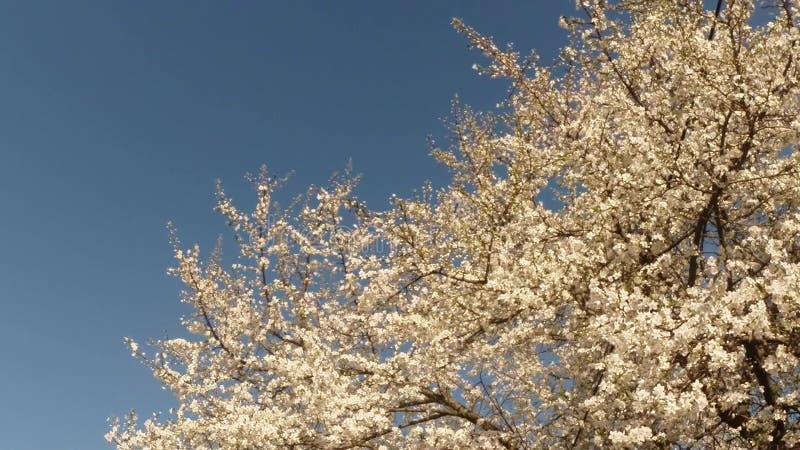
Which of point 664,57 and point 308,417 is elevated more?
point 664,57

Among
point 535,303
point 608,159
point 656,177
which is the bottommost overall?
point 535,303

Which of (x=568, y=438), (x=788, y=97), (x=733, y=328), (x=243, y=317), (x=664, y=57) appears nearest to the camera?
(x=733, y=328)

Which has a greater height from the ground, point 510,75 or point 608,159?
point 510,75

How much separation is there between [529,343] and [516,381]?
667 millimetres

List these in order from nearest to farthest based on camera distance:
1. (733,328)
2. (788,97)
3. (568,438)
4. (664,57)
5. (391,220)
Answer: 1. (733,328)
2. (788,97)
3. (568,438)
4. (391,220)
5. (664,57)

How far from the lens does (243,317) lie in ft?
43.4

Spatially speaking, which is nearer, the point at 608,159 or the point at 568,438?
the point at 568,438

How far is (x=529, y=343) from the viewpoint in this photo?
8742 millimetres

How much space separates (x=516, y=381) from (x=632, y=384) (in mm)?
2988

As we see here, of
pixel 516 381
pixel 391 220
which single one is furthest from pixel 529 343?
pixel 391 220

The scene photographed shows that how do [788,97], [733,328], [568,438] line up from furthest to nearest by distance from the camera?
[568,438]
[788,97]
[733,328]

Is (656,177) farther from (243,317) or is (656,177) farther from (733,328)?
(243,317)

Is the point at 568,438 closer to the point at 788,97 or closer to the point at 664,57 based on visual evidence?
the point at 788,97

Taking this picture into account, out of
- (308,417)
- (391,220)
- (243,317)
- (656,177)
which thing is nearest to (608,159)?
(656,177)
